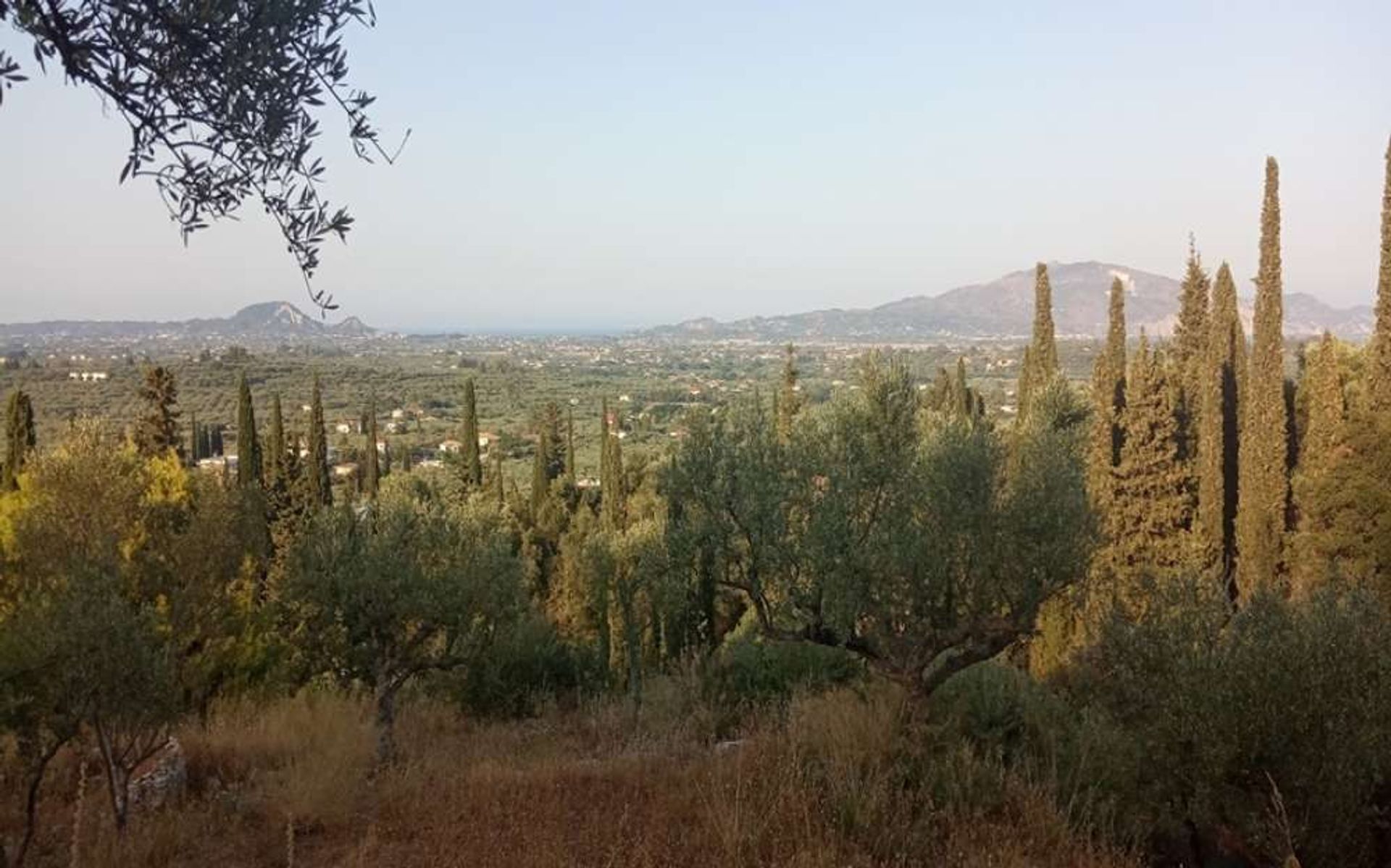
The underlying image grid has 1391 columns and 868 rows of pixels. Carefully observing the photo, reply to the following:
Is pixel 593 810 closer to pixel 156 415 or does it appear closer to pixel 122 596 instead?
pixel 122 596

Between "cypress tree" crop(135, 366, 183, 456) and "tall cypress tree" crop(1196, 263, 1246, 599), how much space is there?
34467 millimetres

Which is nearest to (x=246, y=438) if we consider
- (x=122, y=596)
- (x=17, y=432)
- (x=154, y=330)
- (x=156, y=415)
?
(x=156, y=415)

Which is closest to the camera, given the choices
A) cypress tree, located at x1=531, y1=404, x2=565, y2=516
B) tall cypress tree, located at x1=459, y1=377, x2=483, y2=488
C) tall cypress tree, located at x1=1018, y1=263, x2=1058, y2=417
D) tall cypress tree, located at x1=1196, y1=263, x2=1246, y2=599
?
tall cypress tree, located at x1=1196, y1=263, x2=1246, y2=599

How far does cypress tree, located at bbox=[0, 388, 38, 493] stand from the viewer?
29.0 meters

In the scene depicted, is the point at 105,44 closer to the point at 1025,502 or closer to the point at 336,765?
the point at 336,765

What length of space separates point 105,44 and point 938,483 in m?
8.15

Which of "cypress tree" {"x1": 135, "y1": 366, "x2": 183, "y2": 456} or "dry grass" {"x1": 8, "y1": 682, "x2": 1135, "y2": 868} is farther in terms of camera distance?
"cypress tree" {"x1": 135, "y1": 366, "x2": 183, "y2": 456}

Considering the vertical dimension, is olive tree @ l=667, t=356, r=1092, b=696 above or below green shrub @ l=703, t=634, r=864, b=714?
above

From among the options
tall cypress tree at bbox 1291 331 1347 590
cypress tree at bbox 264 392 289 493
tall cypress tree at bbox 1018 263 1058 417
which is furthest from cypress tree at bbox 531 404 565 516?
tall cypress tree at bbox 1291 331 1347 590

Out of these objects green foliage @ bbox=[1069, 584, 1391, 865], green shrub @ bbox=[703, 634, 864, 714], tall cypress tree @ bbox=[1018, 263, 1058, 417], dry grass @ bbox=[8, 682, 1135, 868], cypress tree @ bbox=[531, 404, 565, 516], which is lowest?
cypress tree @ bbox=[531, 404, 565, 516]

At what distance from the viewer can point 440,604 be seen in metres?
11.9

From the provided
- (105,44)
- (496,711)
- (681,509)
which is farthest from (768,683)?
(105,44)

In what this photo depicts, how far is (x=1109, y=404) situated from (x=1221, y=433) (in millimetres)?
3582

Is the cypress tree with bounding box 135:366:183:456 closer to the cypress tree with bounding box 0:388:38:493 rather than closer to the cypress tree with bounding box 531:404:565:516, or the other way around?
the cypress tree with bounding box 0:388:38:493
